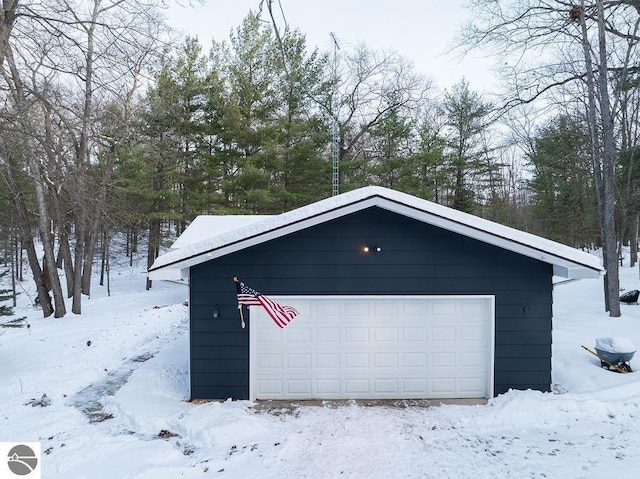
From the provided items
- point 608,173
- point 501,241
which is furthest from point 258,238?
point 608,173

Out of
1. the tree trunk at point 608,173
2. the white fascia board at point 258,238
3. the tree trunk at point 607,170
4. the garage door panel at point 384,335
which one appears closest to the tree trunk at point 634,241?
the tree trunk at point 607,170

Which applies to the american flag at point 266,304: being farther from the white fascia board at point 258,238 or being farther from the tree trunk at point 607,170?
the tree trunk at point 607,170

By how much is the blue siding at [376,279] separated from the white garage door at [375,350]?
273mm

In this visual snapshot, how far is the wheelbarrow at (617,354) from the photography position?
7105 mm

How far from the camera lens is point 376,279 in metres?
6.77

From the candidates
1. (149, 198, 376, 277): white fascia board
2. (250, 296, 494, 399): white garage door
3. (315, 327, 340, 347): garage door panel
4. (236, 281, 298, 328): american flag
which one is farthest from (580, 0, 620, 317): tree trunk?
(236, 281, 298, 328): american flag

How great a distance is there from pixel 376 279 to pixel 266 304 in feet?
6.43

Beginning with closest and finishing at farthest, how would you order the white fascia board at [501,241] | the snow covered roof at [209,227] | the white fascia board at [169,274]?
1. the white fascia board at [501,241]
2. the white fascia board at [169,274]
3. the snow covered roof at [209,227]

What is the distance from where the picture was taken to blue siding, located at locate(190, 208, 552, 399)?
6.70m

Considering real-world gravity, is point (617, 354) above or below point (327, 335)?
below

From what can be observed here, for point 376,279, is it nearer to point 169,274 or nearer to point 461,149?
point 169,274

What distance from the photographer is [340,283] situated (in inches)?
267

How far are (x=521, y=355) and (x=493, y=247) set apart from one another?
193cm

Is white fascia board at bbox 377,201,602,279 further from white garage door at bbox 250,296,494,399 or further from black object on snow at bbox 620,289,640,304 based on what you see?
black object on snow at bbox 620,289,640,304
